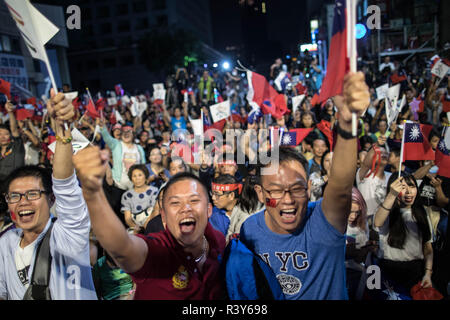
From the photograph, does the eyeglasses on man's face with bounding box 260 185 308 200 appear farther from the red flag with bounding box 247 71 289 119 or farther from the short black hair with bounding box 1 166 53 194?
the red flag with bounding box 247 71 289 119

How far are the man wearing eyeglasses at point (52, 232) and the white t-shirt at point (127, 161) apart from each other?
3837 millimetres

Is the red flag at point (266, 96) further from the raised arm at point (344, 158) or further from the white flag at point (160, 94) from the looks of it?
the white flag at point (160, 94)

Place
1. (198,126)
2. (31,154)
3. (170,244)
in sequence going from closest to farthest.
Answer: (170,244) → (198,126) → (31,154)

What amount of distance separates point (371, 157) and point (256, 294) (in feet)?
10.5

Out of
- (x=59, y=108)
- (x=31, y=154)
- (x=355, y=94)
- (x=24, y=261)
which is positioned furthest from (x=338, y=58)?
(x=31, y=154)

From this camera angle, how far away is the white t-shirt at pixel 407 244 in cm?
329

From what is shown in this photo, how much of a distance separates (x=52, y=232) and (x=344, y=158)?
178 centimetres

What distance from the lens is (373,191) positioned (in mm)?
4309

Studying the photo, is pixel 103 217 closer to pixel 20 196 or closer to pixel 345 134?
pixel 20 196

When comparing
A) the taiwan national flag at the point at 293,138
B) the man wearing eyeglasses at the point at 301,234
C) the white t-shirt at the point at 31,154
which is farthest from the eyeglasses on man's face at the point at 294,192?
the white t-shirt at the point at 31,154

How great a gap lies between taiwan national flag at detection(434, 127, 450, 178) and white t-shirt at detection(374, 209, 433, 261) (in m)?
0.64

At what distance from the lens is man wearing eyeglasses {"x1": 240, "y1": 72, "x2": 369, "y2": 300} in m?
1.74

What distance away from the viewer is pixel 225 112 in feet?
22.3
